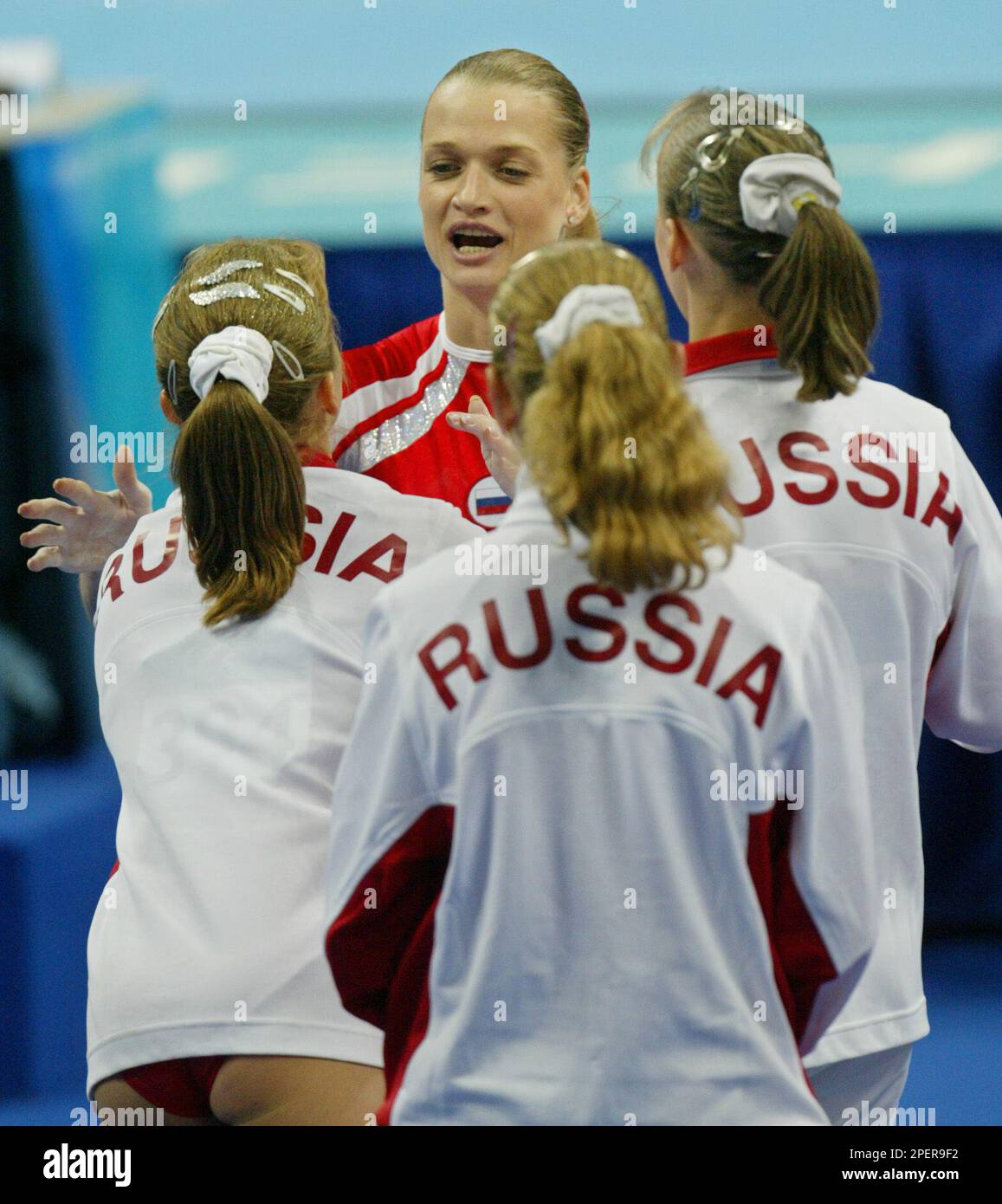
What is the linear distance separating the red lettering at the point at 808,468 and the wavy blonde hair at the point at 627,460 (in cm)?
39

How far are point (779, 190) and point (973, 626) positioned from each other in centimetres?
55

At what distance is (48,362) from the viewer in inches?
175

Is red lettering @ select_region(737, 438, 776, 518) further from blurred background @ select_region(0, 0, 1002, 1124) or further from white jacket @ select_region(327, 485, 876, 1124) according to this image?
blurred background @ select_region(0, 0, 1002, 1124)

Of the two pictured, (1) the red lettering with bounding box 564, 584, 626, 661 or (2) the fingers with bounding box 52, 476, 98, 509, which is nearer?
(1) the red lettering with bounding box 564, 584, 626, 661

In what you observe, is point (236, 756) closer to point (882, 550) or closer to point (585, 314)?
point (585, 314)

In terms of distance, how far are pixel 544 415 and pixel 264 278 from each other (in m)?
0.73

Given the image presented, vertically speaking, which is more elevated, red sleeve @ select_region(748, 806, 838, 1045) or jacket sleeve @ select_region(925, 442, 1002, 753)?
jacket sleeve @ select_region(925, 442, 1002, 753)

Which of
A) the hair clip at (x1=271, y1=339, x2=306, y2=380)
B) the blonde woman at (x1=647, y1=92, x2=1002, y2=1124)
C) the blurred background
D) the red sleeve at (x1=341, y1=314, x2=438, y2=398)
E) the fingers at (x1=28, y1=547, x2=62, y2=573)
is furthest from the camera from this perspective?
the blurred background

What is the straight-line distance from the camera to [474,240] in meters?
2.51

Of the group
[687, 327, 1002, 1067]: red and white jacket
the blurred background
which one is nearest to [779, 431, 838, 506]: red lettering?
[687, 327, 1002, 1067]: red and white jacket

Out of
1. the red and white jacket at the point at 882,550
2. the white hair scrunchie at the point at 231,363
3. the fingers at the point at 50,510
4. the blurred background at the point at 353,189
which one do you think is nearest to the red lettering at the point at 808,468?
the red and white jacket at the point at 882,550

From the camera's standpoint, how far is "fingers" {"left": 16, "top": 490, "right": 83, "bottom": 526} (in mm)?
2047

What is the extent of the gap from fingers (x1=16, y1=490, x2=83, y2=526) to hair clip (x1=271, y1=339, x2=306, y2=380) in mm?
358

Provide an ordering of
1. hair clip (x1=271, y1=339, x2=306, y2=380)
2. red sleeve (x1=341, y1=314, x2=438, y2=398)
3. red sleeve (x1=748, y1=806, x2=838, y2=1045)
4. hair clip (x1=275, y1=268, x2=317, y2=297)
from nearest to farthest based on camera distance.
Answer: red sleeve (x1=748, y1=806, x2=838, y2=1045), hair clip (x1=271, y1=339, x2=306, y2=380), hair clip (x1=275, y1=268, x2=317, y2=297), red sleeve (x1=341, y1=314, x2=438, y2=398)
